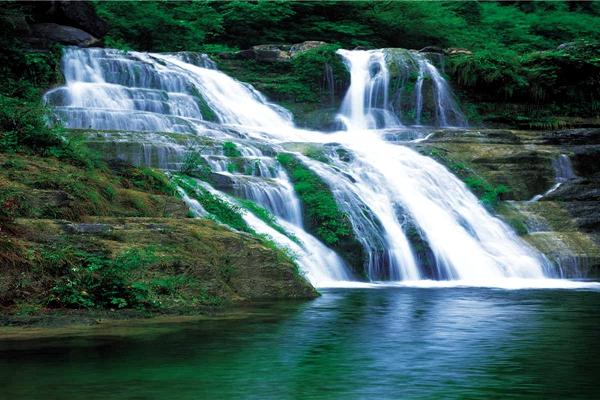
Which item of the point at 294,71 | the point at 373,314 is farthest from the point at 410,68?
the point at 373,314

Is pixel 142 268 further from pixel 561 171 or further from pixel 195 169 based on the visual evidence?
pixel 561 171

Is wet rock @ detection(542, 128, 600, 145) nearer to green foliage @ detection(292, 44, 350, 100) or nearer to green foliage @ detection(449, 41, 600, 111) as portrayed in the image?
green foliage @ detection(449, 41, 600, 111)

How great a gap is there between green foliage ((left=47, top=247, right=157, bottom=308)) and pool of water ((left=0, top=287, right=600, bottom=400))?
3.02 feet

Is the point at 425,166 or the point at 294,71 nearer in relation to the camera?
the point at 425,166

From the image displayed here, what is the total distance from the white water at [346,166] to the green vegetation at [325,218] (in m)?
0.19

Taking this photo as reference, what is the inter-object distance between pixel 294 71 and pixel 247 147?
9.50 metres

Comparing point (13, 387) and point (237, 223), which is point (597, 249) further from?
point (13, 387)

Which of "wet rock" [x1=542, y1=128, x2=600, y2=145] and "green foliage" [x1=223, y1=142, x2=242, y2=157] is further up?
"wet rock" [x1=542, y1=128, x2=600, y2=145]

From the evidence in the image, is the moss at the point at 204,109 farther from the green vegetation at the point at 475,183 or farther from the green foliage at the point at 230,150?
the green vegetation at the point at 475,183

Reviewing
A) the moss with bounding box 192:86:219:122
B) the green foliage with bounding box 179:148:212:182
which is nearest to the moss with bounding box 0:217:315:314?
the green foliage with bounding box 179:148:212:182

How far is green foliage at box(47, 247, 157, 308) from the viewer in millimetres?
7832

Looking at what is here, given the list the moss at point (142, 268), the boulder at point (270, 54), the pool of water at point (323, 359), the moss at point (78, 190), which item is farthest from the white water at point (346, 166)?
the pool of water at point (323, 359)

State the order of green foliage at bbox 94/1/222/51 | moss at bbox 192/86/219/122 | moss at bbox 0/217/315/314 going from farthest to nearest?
green foliage at bbox 94/1/222/51 → moss at bbox 192/86/219/122 → moss at bbox 0/217/315/314

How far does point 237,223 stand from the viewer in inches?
499
